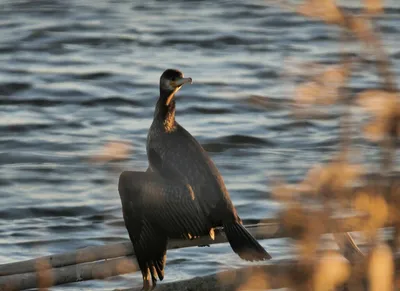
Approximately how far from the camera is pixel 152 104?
1332 cm

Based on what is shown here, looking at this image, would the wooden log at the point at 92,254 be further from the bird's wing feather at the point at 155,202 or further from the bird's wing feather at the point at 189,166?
the bird's wing feather at the point at 189,166

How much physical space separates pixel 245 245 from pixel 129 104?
7.92 metres

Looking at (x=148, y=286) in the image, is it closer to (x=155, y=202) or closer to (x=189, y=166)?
(x=155, y=202)

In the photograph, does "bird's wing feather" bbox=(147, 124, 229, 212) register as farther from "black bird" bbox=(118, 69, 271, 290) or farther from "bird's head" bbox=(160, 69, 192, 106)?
"bird's head" bbox=(160, 69, 192, 106)

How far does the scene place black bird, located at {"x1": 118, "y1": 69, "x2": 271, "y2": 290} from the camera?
577cm

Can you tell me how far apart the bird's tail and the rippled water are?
197 cm

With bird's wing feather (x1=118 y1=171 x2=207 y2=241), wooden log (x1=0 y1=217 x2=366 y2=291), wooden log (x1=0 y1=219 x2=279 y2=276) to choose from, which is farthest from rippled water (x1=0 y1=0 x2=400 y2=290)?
wooden log (x1=0 y1=217 x2=366 y2=291)

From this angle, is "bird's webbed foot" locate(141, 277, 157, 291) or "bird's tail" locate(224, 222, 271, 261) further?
"bird's tail" locate(224, 222, 271, 261)

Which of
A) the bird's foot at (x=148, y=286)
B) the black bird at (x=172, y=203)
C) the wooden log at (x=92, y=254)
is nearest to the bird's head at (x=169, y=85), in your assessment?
the black bird at (x=172, y=203)

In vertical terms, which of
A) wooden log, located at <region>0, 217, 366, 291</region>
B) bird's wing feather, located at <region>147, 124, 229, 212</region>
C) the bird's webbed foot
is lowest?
the bird's webbed foot

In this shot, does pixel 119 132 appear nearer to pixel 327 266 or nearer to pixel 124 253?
pixel 124 253

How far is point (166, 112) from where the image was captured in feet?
21.2

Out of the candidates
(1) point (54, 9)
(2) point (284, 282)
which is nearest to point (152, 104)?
(1) point (54, 9)

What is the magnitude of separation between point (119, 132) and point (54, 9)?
5.30 metres
